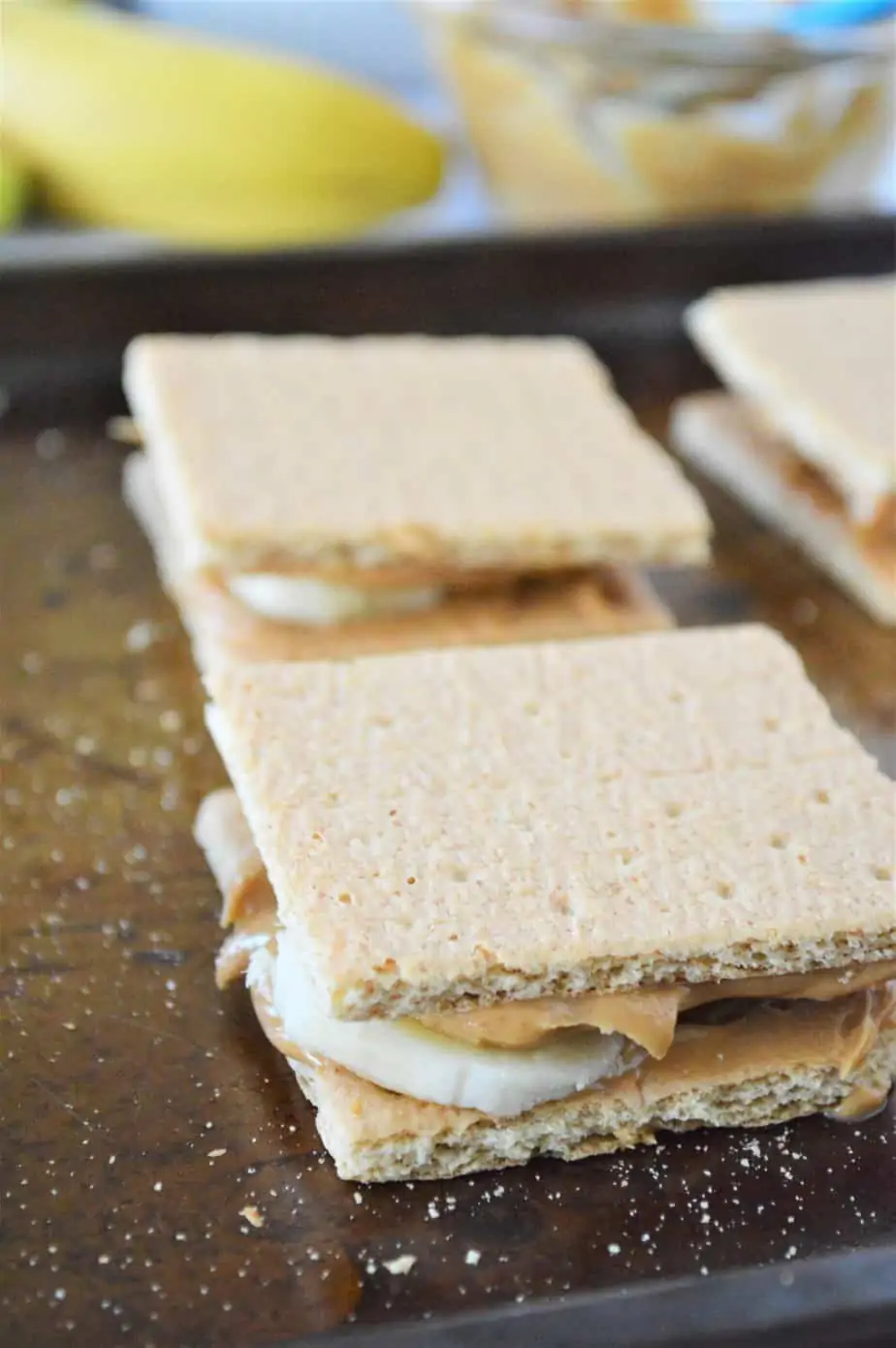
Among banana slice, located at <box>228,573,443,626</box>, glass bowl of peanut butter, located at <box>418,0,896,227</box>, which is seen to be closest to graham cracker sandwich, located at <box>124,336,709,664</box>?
banana slice, located at <box>228,573,443,626</box>

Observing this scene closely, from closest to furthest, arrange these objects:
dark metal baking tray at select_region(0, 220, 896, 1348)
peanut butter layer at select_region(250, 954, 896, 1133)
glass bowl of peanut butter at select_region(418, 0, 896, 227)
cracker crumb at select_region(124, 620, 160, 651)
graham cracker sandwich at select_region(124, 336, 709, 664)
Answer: dark metal baking tray at select_region(0, 220, 896, 1348) → peanut butter layer at select_region(250, 954, 896, 1133) → graham cracker sandwich at select_region(124, 336, 709, 664) → cracker crumb at select_region(124, 620, 160, 651) → glass bowl of peanut butter at select_region(418, 0, 896, 227)

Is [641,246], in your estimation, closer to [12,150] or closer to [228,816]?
[12,150]

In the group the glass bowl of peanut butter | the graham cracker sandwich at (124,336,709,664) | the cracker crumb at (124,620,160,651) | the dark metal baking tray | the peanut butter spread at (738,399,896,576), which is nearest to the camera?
the dark metal baking tray

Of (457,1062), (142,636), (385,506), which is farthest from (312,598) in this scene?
(457,1062)

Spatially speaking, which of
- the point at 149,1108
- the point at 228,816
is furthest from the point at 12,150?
the point at 149,1108

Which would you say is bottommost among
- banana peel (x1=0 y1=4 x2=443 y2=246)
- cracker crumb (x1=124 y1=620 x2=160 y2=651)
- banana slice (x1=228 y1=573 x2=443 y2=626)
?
cracker crumb (x1=124 y1=620 x2=160 y2=651)

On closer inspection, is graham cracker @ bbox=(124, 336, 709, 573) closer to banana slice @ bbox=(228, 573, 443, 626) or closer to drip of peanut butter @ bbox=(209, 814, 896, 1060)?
banana slice @ bbox=(228, 573, 443, 626)

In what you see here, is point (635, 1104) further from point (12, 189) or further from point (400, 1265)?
point (12, 189)
